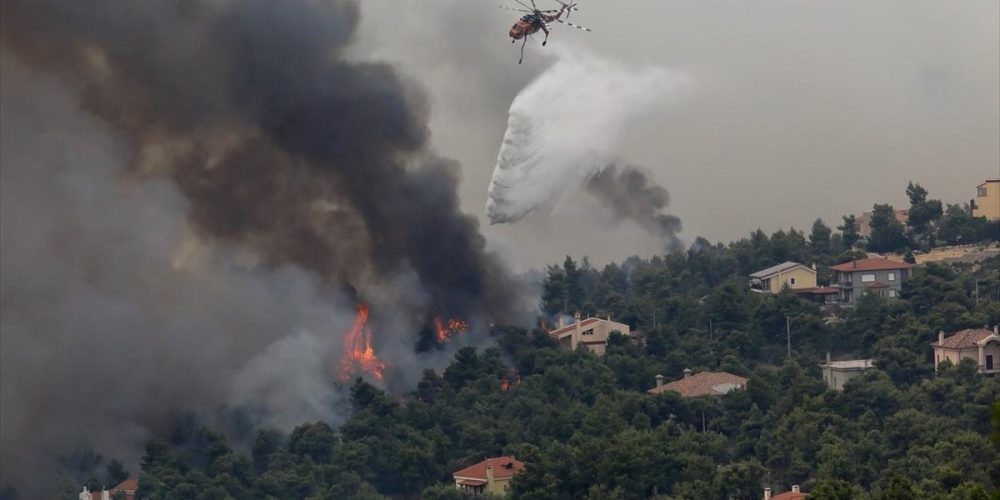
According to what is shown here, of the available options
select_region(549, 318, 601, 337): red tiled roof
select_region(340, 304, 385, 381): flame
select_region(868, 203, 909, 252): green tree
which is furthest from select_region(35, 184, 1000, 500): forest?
select_region(868, 203, 909, 252): green tree

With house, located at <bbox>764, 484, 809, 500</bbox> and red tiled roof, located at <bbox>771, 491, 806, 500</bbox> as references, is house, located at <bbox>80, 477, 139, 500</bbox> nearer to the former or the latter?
house, located at <bbox>764, 484, 809, 500</bbox>

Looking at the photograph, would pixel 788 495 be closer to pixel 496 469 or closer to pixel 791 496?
pixel 791 496

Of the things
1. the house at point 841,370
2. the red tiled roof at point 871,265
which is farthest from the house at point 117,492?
the red tiled roof at point 871,265

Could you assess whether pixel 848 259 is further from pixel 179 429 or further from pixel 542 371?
pixel 179 429

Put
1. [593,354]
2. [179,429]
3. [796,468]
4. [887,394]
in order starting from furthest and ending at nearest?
[593,354] < [179,429] < [887,394] < [796,468]

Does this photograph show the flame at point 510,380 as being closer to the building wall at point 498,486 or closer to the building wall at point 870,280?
the building wall at point 498,486

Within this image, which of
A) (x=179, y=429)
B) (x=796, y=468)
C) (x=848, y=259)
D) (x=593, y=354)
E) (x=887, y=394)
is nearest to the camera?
(x=796, y=468)

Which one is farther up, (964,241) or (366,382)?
(964,241)

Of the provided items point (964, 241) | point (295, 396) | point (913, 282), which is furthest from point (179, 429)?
point (964, 241)
